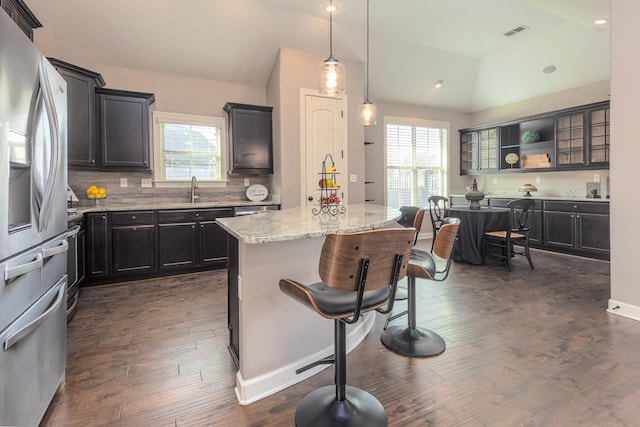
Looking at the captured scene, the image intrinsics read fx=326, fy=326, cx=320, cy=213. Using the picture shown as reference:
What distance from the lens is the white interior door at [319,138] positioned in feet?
16.0

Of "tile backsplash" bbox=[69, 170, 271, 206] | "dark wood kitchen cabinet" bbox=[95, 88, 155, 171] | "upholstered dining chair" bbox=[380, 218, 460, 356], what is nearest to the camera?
"upholstered dining chair" bbox=[380, 218, 460, 356]

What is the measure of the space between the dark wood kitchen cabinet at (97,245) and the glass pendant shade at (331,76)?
2.92 m

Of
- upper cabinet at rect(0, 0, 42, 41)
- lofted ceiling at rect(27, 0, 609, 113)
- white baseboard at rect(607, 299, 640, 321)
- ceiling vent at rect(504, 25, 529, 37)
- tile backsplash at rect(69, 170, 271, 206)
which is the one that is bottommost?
white baseboard at rect(607, 299, 640, 321)

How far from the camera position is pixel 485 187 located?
23.3 ft

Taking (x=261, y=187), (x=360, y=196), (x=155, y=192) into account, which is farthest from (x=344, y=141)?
(x=155, y=192)

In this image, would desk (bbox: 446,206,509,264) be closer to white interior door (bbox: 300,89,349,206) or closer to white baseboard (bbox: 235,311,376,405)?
white interior door (bbox: 300,89,349,206)

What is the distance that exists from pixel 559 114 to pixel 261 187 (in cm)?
515

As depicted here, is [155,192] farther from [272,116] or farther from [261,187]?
[272,116]

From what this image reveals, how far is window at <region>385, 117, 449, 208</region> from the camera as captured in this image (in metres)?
6.51

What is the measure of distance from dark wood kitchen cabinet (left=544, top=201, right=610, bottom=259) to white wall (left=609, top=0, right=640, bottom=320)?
89.1 inches

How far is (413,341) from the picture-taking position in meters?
2.36

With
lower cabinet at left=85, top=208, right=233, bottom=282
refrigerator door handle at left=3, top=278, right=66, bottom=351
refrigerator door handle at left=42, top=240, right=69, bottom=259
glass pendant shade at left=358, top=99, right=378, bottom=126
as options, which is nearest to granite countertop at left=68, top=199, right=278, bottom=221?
lower cabinet at left=85, top=208, right=233, bottom=282

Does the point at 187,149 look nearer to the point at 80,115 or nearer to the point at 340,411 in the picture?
the point at 80,115

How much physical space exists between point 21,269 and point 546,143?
23.4ft
